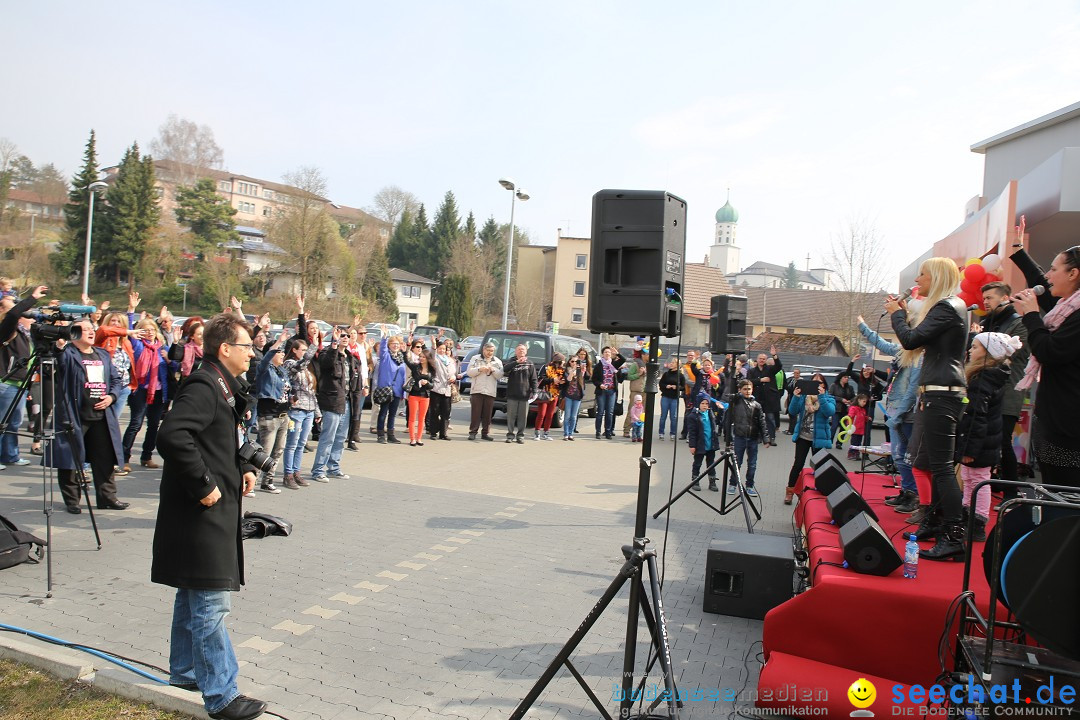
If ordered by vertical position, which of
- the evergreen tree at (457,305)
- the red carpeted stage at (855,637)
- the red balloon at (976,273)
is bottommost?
the red carpeted stage at (855,637)

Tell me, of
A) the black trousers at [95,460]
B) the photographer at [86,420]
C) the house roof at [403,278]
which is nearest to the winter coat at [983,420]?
the photographer at [86,420]

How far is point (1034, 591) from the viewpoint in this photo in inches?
118

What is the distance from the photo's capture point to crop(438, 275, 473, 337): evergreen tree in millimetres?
56688

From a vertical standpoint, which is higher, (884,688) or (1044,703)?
(1044,703)

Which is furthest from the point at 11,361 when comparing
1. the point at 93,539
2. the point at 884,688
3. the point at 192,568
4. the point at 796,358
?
the point at 796,358

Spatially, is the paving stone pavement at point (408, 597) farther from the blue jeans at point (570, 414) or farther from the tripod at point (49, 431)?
the blue jeans at point (570, 414)

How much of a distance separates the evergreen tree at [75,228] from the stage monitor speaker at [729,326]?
5550 cm

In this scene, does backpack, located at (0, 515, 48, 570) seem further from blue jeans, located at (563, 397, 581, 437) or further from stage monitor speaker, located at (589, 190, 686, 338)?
blue jeans, located at (563, 397, 581, 437)

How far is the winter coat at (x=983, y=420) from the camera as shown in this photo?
535 cm

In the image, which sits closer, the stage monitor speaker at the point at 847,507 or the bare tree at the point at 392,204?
the stage monitor speaker at the point at 847,507

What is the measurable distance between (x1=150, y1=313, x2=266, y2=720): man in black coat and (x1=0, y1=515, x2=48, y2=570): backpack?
9.88ft

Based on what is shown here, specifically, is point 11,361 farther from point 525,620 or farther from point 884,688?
point 884,688

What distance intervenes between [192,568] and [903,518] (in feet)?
18.8

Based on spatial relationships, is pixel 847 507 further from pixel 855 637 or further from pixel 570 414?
pixel 570 414
